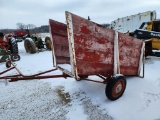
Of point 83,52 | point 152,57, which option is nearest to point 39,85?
point 83,52

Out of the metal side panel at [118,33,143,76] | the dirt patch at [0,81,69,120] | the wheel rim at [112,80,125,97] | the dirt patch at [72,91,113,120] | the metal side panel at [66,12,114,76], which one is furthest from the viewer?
the metal side panel at [118,33,143,76]

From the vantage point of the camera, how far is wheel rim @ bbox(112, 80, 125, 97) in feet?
12.7


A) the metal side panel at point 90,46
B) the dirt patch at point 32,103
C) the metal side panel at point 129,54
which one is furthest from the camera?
the metal side panel at point 129,54

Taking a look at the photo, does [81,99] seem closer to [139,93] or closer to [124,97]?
[124,97]

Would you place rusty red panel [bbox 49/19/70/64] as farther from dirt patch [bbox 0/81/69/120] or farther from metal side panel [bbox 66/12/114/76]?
metal side panel [bbox 66/12/114/76]

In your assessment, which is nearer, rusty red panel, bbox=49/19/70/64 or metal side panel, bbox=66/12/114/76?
metal side panel, bbox=66/12/114/76

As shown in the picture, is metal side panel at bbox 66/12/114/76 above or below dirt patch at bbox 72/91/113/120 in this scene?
above

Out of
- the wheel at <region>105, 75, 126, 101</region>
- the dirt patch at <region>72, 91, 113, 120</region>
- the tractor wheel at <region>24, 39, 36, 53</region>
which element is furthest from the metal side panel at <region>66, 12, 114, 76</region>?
the tractor wheel at <region>24, 39, 36, 53</region>

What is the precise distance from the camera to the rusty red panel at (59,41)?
4234 mm

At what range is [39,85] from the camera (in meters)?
5.37

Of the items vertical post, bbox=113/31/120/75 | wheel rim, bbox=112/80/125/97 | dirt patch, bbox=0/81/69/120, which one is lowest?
dirt patch, bbox=0/81/69/120

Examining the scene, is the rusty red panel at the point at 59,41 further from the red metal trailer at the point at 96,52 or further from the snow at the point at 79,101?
the snow at the point at 79,101

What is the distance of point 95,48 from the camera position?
3584 millimetres

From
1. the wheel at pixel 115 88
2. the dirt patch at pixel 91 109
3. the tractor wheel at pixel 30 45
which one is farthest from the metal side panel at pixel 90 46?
the tractor wheel at pixel 30 45
